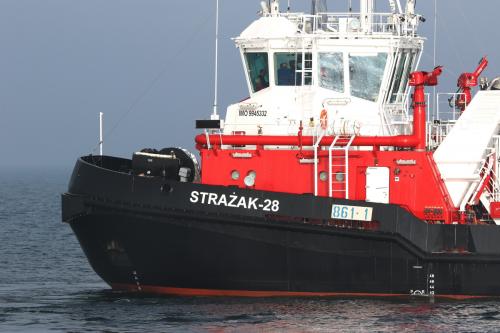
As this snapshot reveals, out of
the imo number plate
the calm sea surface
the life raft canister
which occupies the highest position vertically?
the life raft canister

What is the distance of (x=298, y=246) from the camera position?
19.0 metres

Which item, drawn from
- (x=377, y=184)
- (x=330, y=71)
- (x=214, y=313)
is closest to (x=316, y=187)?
(x=377, y=184)

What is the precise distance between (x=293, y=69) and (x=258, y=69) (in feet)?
2.11

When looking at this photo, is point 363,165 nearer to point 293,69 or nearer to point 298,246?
point 298,246

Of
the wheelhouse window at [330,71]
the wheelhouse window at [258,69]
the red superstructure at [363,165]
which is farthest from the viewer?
the wheelhouse window at [258,69]

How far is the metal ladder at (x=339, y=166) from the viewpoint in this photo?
19.2 m

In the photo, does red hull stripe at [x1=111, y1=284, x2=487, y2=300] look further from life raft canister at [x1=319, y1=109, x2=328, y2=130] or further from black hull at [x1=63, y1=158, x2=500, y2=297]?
life raft canister at [x1=319, y1=109, x2=328, y2=130]

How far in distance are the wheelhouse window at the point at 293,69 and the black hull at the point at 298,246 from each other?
1.99 m

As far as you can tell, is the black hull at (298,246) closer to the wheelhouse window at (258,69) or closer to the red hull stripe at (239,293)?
the red hull stripe at (239,293)

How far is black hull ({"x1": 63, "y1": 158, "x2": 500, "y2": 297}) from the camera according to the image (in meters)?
18.9

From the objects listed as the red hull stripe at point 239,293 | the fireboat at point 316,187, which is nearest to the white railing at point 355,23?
the fireboat at point 316,187

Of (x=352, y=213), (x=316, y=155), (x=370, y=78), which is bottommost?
(x=352, y=213)

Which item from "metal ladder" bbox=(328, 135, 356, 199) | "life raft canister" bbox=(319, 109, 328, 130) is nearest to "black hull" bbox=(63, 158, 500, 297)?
"metal ladder" bbox=(328, 135, 356, 199)

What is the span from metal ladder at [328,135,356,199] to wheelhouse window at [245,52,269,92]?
168 centimetres
